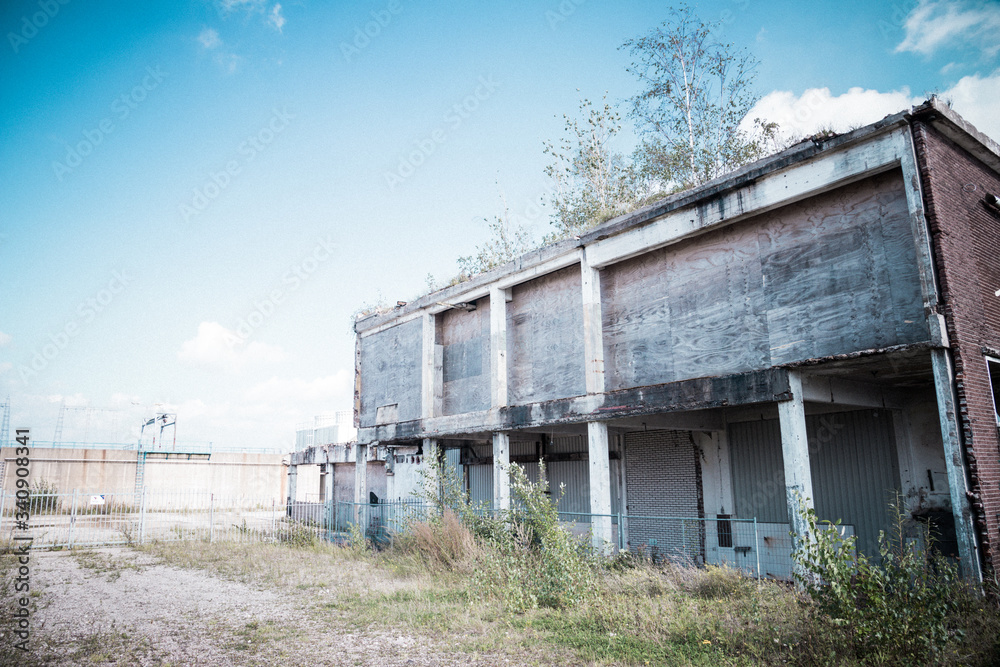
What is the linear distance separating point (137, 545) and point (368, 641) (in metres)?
14.6

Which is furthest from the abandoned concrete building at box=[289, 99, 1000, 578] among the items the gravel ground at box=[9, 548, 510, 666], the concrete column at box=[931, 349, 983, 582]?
the gravel ground at box=[9, 548, 510, 666]

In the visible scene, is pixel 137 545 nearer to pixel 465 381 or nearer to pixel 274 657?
pixel 465 381

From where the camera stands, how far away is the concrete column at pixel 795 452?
10.4 m

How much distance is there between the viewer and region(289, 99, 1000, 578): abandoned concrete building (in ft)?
31.6

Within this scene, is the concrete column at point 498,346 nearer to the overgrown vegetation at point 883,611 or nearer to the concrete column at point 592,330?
the concrete column at point 592,330

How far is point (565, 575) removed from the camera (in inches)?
371

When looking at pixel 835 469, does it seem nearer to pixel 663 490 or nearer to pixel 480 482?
pixel 663 490

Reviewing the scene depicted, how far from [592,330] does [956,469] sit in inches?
282

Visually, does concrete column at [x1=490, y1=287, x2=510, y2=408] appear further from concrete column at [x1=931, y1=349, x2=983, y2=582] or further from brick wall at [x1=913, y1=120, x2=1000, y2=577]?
brick wall at [x1=913, y1=120, x2=1000, y2=577]

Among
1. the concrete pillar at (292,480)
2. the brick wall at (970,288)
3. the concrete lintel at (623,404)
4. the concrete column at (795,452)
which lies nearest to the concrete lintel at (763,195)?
the brick wall at (970,288)

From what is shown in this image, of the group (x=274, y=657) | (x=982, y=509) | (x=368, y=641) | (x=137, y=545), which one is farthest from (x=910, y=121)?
(x=137, y=545)

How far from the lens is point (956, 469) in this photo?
28.8 ft

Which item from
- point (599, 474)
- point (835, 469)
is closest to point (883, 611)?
point (599, 474)

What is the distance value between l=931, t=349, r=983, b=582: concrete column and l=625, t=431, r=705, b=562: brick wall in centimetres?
684
